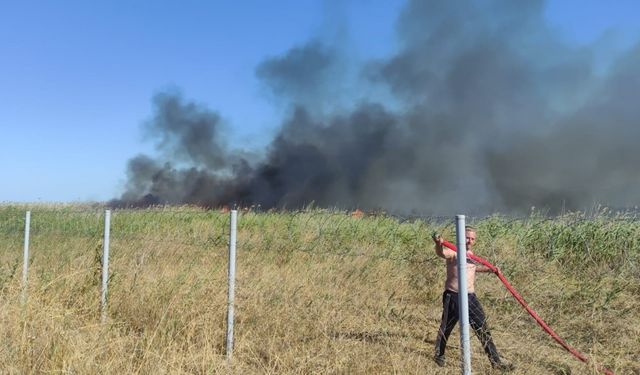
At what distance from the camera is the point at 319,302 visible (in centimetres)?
531

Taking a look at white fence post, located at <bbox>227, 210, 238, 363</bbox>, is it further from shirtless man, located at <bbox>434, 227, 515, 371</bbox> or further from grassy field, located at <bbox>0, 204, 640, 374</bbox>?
shirtless man, located at <bbox>434, 227, 515, 371</bbox>

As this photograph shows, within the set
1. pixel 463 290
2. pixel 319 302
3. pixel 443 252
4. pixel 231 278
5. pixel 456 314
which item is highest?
pixel 443 252

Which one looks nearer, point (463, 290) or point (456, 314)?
point (463, 290)

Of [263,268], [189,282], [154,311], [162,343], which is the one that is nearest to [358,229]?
[263,268]

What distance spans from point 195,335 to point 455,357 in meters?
2.39

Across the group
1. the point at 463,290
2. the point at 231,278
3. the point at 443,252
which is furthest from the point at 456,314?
the point at 231,278

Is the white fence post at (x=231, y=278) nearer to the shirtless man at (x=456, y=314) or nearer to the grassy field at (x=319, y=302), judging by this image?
the grassy field at (x=319, y=302)

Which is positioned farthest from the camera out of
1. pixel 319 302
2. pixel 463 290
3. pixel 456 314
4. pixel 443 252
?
pixel 319 302

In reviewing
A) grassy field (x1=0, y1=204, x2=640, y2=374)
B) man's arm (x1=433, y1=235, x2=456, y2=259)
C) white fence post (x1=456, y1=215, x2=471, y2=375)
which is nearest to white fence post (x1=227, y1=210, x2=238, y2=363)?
grassy field (x1=0, y1=204, x2=640, y2=374)

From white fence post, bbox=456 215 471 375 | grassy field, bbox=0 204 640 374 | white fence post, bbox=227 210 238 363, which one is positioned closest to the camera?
white fence post, bbox=456 215 471 375

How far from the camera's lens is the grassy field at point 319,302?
3.75m

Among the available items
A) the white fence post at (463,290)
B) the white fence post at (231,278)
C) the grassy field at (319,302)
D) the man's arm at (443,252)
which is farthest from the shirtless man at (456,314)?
the white fence post at (231,278)

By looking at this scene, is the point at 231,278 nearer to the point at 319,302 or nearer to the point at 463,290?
the point at 319,302

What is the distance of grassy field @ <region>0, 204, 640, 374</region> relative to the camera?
12.3 ft
